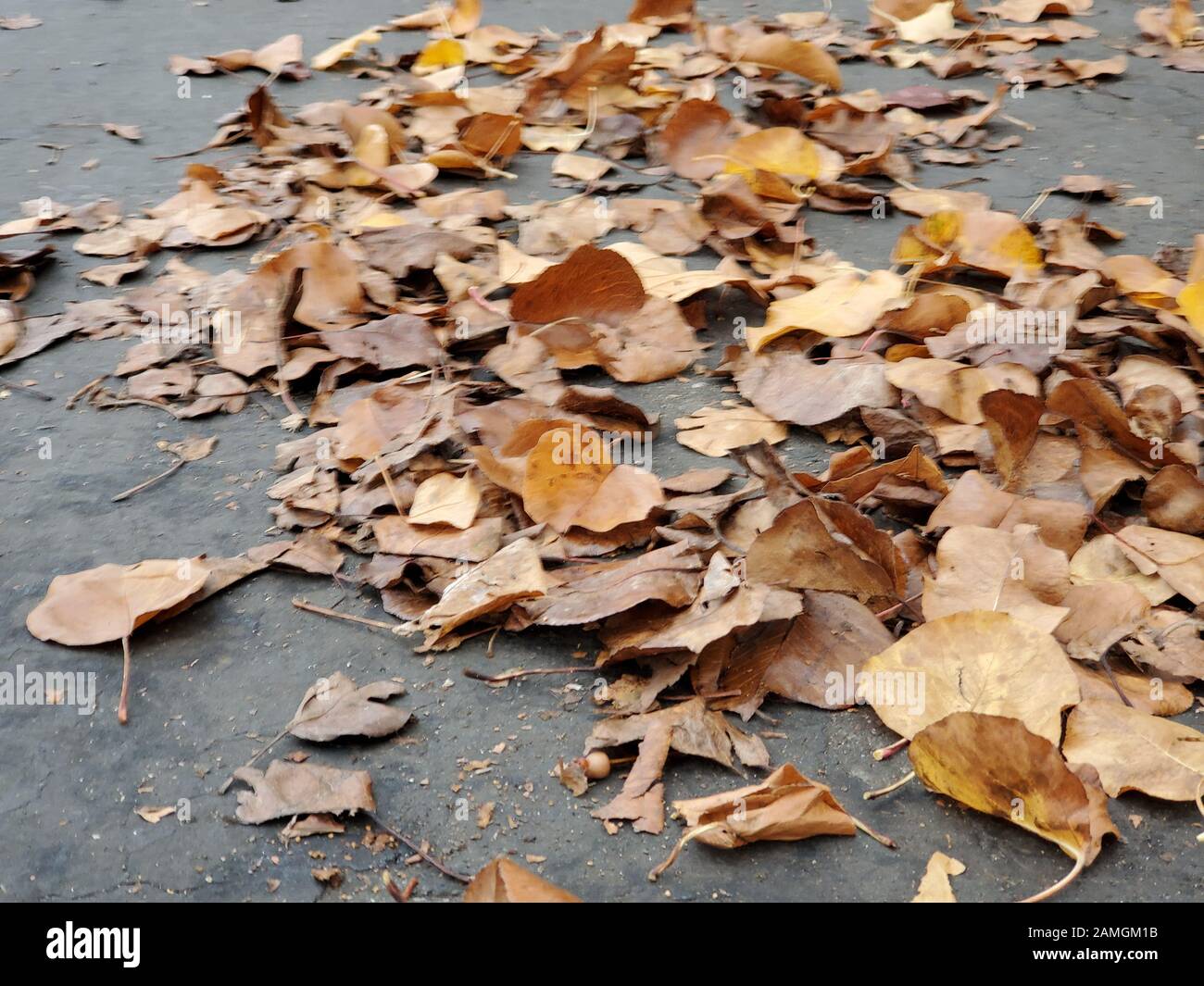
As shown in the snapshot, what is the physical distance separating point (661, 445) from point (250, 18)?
2.70 meters

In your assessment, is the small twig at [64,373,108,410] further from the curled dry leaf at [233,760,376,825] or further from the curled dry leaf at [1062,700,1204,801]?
the curled dry leaf at [1062,700,1204,801]

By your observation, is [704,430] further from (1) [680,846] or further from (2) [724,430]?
(1) [680,846]

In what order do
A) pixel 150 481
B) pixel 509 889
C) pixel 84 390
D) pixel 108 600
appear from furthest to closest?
1. pixel 84 390
2. pixel 150 481
3. pixel 108 600
4. pixel 509 889

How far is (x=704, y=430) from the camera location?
1574 millimetres

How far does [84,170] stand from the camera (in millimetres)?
2555

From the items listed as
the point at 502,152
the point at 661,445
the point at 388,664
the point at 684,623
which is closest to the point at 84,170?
the point at 502,152

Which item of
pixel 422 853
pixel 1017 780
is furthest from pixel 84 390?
pixel 1017 780

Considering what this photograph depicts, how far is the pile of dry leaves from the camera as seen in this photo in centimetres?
107

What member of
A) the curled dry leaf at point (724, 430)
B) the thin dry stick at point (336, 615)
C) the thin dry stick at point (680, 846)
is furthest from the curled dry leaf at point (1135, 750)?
the thin dry stick at point (336, 615)

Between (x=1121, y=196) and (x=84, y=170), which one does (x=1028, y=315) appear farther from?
(x=84, y=170)

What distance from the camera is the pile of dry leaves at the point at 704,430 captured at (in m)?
1.07

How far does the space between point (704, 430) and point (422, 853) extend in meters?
0.79

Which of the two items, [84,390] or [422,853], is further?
[84,390]

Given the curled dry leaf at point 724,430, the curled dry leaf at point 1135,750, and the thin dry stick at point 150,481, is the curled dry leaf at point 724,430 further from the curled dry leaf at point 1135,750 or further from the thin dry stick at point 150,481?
the thin dry stick at point 150,481
